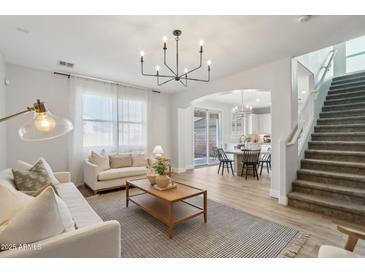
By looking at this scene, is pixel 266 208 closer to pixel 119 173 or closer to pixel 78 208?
pixel 78 208

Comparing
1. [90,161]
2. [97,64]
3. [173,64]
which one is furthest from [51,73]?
[173,64]

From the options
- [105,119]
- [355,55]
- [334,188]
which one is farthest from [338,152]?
[105,119]

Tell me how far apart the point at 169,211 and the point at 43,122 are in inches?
61.7

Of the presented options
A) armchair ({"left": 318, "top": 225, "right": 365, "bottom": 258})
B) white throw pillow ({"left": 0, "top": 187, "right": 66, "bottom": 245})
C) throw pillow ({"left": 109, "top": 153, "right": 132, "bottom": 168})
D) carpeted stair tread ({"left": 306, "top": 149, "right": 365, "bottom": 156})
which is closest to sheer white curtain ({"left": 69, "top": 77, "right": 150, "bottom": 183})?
throw pillow ({"left": 109, "top": 153, "right": 132, "bottom": 168})

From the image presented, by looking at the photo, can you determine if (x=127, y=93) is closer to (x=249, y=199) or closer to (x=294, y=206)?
(x=249, y=199)

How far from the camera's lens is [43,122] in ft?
3.89

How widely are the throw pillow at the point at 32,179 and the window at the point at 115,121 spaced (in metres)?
2.03

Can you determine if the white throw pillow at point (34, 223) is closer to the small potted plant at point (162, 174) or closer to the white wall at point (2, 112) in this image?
the small potted plant at point (162, 174)

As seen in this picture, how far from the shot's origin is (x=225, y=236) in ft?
7.20

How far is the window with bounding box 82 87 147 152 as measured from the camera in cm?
447

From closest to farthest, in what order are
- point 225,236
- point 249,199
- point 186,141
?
point 225,236 < point 249,199 < point 186,141

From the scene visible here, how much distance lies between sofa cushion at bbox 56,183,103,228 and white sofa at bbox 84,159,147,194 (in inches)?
33.7

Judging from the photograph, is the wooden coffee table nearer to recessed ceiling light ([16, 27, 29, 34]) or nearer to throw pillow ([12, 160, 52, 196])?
throw pillow ([12, 160, 52, 196])

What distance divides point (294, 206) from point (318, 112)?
269 cm
